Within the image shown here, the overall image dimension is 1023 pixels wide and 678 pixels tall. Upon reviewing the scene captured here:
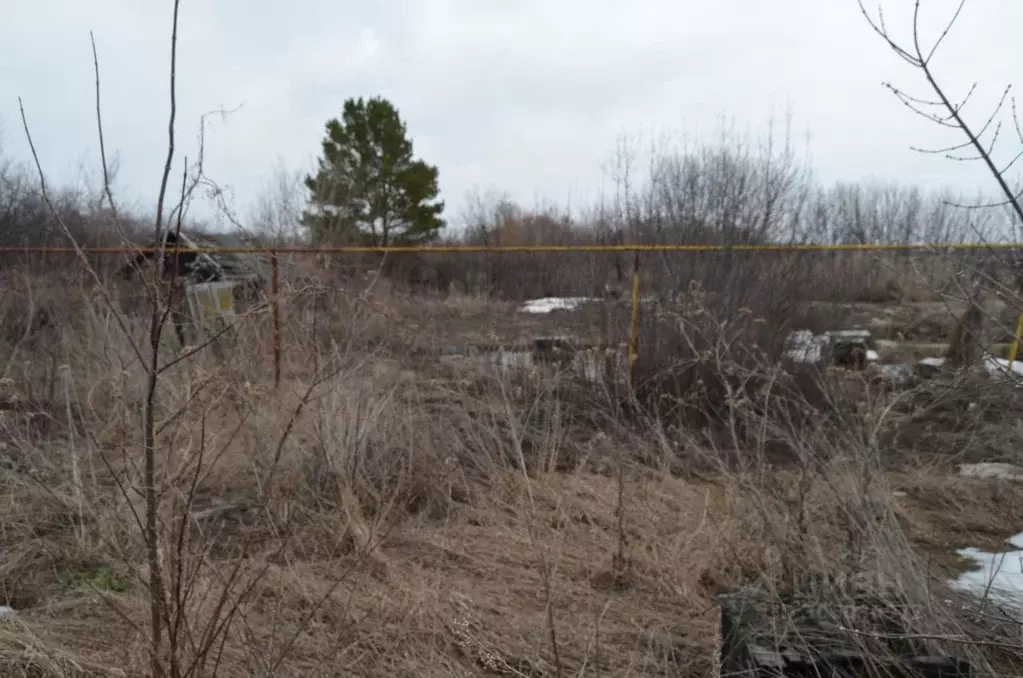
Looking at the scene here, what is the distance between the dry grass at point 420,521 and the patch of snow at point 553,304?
1072mm

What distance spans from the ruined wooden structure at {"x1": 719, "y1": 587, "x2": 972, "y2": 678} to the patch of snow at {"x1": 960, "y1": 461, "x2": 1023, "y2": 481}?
293 cm

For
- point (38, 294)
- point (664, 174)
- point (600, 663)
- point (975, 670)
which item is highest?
point (664, 174)

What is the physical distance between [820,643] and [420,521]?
7.32ft

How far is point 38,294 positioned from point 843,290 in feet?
25.1

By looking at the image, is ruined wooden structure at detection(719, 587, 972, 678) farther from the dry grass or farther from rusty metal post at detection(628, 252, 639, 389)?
rusty metal post at detection(628, 252, 639, 389)

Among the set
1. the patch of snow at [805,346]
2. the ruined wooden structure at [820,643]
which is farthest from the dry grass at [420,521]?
the patch of snow at [805,346]

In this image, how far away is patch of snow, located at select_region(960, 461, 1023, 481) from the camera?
4.55m

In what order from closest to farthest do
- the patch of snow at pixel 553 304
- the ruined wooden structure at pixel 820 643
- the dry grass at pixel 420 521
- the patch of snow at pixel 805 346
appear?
the ruined wooden structure at pixel 820 643 → the dry grass at pixel 420 521 → the patch of snow at pixel 805 346 → the patch of snow at pixel 553 304

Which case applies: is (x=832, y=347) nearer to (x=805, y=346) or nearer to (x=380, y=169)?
(x=805, y=346)

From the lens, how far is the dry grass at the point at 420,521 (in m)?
2.50

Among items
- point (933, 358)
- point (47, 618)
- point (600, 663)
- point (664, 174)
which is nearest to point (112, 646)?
point (47, 618)

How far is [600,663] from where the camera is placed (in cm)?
262

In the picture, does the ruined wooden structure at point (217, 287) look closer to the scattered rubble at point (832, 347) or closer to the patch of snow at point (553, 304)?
the patch of snow at point (553, 304)

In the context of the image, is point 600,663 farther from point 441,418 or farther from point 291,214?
point 291,214
